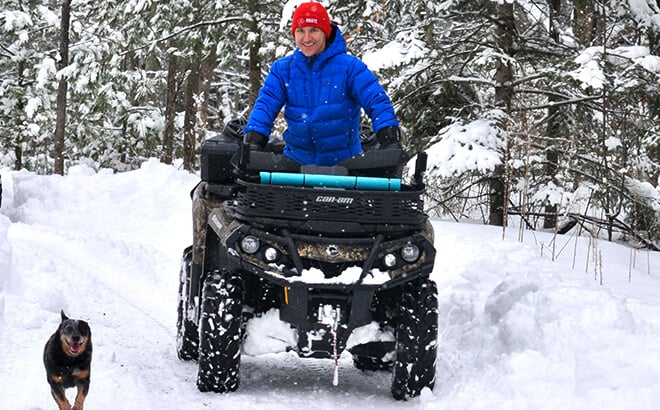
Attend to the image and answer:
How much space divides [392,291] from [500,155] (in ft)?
20.4

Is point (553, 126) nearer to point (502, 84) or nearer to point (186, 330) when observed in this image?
point (502, 84)

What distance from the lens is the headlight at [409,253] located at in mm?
5871

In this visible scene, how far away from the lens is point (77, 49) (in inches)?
1053

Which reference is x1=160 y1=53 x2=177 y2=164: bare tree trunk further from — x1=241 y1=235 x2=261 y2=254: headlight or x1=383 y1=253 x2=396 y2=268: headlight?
x1=383 y1=253 x2=396 y2=268: headlight

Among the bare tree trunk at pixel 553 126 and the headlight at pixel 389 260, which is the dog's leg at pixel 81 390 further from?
the bare tree trunk at pixel 553 126

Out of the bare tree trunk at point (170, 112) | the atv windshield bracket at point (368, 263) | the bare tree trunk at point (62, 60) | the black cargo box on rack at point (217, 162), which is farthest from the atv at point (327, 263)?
the bare tree trunk at point (170, 112)

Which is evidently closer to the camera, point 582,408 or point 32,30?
point 582,408

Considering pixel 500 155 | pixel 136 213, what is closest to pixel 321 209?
pixel 500 155

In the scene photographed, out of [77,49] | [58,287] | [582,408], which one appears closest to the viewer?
[582,408]

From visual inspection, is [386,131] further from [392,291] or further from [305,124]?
[392,291]

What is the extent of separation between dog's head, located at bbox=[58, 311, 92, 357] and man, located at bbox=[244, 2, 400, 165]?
186 cm

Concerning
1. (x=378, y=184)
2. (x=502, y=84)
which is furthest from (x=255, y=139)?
(x=502, y=84)

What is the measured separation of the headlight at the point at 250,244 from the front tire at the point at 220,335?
0.32m

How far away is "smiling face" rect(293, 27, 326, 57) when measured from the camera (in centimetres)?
635
